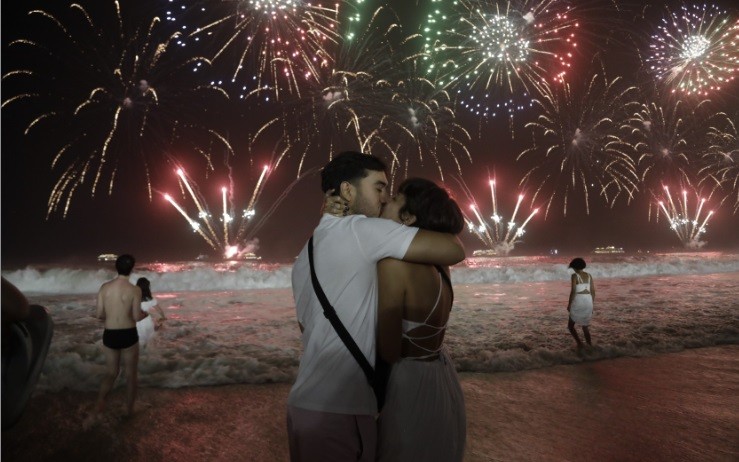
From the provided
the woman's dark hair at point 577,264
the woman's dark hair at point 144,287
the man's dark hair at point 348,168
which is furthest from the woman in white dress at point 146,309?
the woman's dark hair at point 577,264

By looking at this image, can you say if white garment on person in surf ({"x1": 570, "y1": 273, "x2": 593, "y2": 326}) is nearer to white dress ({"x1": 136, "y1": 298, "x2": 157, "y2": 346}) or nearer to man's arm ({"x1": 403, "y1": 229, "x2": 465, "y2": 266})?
man's arm ({"x1": 403, "y1": 229, "x2": 465, "y2": 266})

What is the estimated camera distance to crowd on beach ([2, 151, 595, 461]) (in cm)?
183

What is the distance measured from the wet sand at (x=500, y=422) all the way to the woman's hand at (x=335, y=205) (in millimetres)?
3258

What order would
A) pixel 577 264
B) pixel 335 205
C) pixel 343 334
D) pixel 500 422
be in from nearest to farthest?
1. pixel 343 334
2. pixel 335 205
3. pixel 500 422
4. pixel 577 264

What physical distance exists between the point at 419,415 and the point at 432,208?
1091 mm

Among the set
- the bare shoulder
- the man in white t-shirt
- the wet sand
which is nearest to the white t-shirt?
the man in white t-shirt

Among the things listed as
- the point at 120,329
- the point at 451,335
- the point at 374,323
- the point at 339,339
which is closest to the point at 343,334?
the point at 339,339

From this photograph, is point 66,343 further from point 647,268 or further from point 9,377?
point 647,268

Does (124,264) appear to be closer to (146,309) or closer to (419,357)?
(146,309)

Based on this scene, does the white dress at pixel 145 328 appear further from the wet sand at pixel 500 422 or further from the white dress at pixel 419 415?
the white dress at pixel 419 415

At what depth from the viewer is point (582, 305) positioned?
8578 mm

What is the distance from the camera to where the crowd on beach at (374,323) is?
1831 mm

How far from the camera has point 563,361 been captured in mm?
7469

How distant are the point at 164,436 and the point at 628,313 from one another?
1240cm
